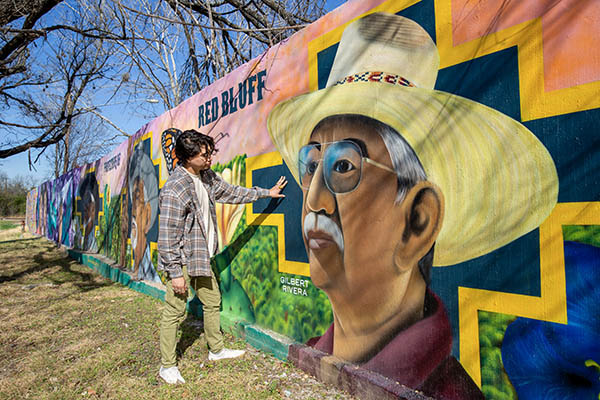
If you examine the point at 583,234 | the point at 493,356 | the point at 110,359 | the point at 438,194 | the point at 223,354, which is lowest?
the point at 110,359

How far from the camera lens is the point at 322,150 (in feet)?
9.59

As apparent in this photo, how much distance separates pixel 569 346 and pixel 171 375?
274 centimetres

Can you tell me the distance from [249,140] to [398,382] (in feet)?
8.66

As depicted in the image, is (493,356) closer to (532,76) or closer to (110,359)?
(532,76)

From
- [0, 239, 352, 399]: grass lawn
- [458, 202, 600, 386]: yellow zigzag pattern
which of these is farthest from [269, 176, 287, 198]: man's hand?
[458, 202, 600, 386]: yellow zigzag pattern

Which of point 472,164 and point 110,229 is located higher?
point 472,164

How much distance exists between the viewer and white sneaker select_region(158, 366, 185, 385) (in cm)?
297

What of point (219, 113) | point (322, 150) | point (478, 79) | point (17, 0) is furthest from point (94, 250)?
point (478, 79)

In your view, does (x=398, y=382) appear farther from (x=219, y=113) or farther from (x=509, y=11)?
(x=219, y=113)

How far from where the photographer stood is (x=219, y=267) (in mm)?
4457

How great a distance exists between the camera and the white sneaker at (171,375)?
2973 mm

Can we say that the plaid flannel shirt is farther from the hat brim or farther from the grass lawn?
the hat brim

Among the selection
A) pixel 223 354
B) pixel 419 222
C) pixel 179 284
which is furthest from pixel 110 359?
pixel 419 222

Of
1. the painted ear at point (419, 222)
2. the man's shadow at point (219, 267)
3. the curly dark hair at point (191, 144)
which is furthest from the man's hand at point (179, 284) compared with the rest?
the painted ear at point (419, 222)
